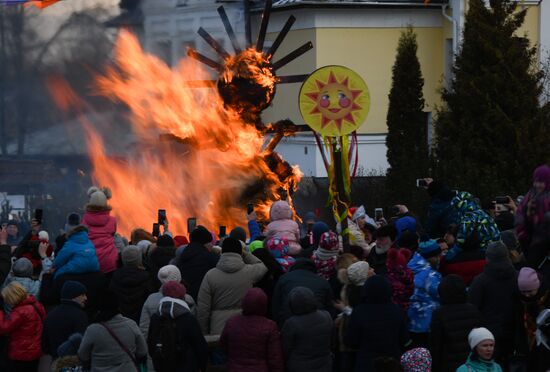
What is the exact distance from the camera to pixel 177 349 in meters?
11.3

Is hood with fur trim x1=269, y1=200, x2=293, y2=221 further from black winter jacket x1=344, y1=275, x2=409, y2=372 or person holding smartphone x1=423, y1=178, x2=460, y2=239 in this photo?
black winter jacket x1=344, y1=275, x2=409, y2=372

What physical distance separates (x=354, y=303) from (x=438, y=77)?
23.9 meters

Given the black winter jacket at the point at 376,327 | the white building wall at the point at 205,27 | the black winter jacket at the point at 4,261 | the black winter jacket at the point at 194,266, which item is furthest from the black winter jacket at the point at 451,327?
the white building wall at the point at 205,27

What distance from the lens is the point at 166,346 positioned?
11.3 meters

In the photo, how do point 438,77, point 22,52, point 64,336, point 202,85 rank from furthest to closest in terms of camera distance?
1. point 438,77
2. point 22,52
3. point 202,85
4. point 64,336

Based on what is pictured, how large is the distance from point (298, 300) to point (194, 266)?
8.55ft

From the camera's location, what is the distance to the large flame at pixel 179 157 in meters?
24.1

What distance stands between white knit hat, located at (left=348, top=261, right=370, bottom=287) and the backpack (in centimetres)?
162

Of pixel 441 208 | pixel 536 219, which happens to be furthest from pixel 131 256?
pixel 536 219

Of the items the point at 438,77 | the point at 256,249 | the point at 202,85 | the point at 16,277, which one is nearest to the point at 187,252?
the point at 256,249

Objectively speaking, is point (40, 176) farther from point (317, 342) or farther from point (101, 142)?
point (317, 342)

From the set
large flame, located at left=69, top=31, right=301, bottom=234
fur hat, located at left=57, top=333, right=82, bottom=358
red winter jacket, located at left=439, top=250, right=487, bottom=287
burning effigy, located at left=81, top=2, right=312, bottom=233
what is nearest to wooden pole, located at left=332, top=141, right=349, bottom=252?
red winter jacket, located at left=439, top=250, right=487, bottom=287

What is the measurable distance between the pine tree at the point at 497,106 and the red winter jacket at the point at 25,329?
14.4 meters

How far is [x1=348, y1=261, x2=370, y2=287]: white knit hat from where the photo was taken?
38.8 feet
